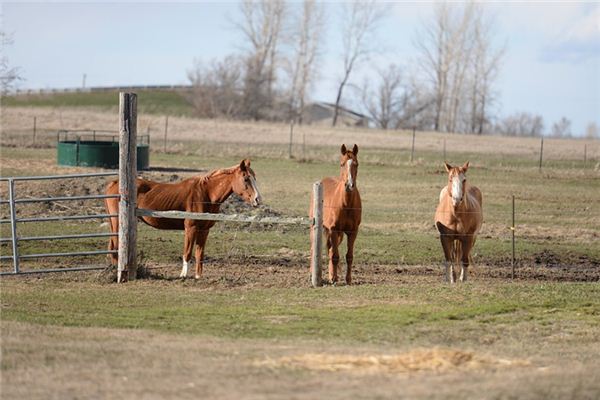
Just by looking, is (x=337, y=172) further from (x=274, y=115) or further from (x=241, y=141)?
(x=274, y=115)

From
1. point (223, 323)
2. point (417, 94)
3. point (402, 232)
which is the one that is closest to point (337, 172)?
point (402, 232)

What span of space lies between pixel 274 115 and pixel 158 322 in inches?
2705

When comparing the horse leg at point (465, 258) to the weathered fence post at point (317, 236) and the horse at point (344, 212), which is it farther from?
the weathered fence post at point (317, 236)

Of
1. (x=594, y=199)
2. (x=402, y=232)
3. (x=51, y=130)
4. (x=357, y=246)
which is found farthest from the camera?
(x=51, y=130)

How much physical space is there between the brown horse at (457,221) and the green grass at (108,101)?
60.2 m

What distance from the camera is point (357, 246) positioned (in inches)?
731

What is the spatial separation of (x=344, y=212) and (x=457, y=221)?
1886 mm

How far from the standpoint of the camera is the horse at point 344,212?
46.9 feet

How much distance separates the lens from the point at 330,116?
97000 millimetres

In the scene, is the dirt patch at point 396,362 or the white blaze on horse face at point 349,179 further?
the white blaze on horse face at point 349,179

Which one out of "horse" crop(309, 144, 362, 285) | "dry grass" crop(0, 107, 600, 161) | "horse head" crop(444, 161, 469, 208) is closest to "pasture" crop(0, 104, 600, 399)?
"horse" crop(309, 144, 362, 285)

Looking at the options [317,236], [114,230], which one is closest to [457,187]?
[317,236]

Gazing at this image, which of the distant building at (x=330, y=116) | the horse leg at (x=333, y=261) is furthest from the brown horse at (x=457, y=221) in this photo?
the distant building at (x=330, y=116)

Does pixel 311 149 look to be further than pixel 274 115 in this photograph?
No
